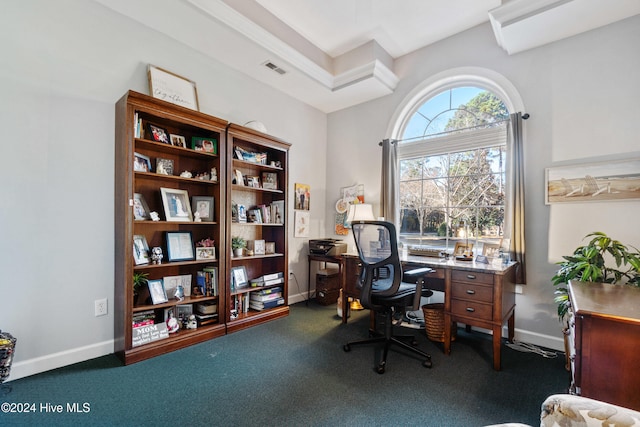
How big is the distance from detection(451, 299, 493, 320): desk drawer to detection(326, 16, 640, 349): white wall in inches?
30.0

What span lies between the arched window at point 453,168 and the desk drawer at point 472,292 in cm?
87

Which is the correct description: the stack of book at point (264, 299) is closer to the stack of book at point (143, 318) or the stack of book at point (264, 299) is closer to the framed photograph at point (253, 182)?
the stack of book at point (143, 318)

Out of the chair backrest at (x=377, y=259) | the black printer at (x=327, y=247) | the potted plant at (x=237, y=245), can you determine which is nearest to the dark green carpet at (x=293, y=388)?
the chair backrest at (x=377, y=259)

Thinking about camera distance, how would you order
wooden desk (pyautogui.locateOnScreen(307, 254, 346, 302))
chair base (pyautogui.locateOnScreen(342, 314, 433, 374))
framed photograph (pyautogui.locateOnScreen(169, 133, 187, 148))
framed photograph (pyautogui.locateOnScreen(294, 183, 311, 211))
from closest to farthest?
chair base (pyautogui.locateOnScreen(342, 314, 433, 374)) → framed photograph (pyautogui.locateOnScreen(169, 133, 187, 148)) → wooden desk (pyautogui.locateOnScreen(307, 254, 346, 302)) → framed photograph (pyautogui.locateOnScreen(294, 183, 311, 211))

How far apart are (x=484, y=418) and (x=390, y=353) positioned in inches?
33.7

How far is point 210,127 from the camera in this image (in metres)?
2.67

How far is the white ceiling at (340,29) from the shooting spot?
230 cm

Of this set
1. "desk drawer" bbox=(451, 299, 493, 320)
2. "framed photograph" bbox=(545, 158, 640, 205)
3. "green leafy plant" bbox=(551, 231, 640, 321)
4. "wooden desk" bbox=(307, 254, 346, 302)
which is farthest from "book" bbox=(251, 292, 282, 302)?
"framed photograph" bbox=(545, 158, 640, 205)

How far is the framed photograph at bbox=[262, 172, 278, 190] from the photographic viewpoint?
133 inches

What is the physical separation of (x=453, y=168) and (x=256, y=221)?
2341 mm

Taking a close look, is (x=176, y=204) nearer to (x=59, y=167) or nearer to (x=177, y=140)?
(x=177, y=140)

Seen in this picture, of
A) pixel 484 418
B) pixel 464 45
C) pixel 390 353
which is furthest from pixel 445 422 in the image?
pixel 464 45

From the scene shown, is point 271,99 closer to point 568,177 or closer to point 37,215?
point 37,215

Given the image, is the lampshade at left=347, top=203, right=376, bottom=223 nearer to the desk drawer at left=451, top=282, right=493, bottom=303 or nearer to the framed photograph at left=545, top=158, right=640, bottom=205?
the desk drawer at left=451, top=282, right=493, bottom=303
